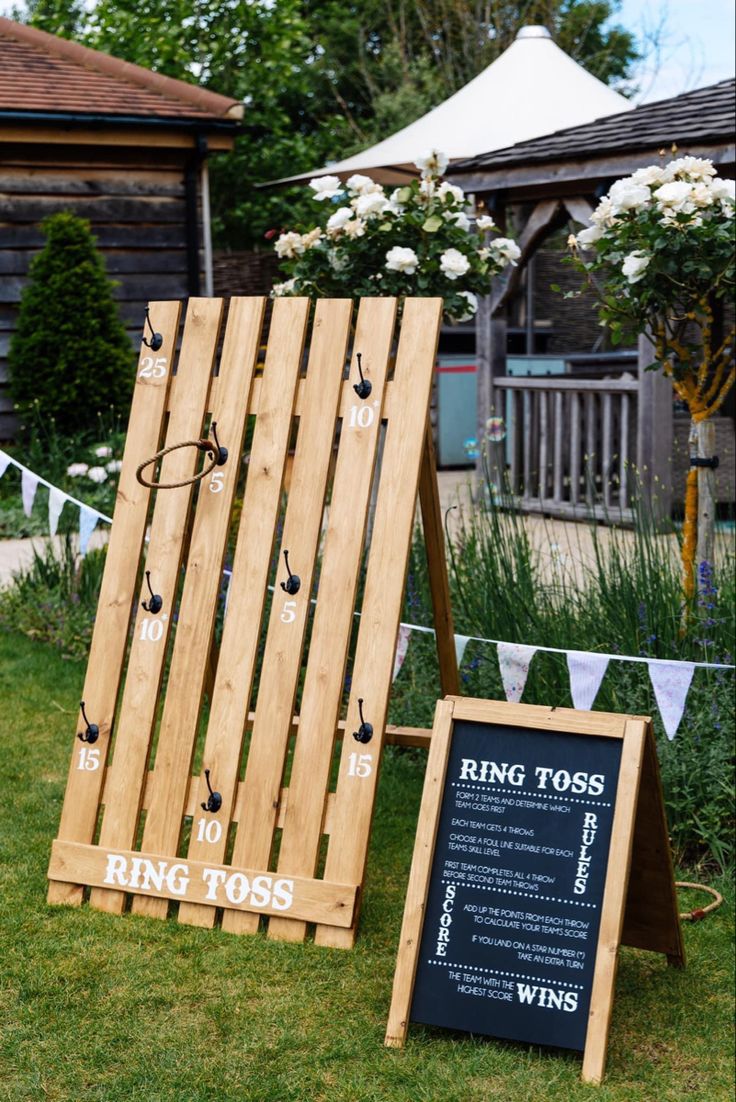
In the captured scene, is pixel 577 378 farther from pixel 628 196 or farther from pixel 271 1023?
pixel 271 1023

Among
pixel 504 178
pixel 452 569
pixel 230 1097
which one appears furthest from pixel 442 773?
pixel 504 178

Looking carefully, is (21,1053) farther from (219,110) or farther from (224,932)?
(219,110)


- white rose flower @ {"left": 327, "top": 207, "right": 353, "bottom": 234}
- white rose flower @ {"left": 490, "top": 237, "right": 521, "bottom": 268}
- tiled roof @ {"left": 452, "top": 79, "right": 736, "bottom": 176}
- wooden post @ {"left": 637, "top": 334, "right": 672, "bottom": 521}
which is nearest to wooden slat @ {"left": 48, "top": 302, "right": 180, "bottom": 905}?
white rose flower @ {"left": 327, "top": 207, "right": 353, "bottom": 234}

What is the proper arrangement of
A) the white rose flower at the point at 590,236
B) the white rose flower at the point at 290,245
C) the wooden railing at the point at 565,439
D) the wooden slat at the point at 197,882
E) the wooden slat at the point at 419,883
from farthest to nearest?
the wooden railing at the point at 565,439
the white rose flower at the point at 290,245
the white rose flower at the point at 590,236
the wooden slat at the point at 197,882
the wooden slat at the point at 419,883

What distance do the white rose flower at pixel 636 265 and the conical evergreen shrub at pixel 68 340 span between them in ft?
21.4

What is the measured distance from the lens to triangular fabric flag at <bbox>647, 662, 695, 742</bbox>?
3713 millimetres

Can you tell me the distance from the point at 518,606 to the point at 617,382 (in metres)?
4.92

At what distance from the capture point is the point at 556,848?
3.05 m

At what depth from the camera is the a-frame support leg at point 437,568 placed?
147 inches

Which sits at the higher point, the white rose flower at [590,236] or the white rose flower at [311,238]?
the white rose flower at [311,238]

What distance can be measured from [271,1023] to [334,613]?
1.05 meters

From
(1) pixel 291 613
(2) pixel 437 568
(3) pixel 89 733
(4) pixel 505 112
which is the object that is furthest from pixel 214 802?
(4) pixel 505 112

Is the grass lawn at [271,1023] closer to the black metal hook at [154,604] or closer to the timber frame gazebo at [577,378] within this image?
the black metal hook at [154,604]

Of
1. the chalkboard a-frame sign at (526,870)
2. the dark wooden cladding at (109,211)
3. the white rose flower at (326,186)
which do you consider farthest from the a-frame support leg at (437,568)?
the dark wooden cladding at (109,211)
